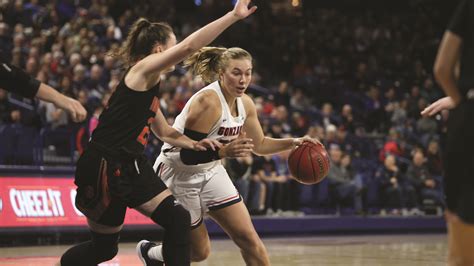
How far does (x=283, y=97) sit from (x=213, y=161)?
1132cm

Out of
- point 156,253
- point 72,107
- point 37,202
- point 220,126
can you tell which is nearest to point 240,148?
point 220,126

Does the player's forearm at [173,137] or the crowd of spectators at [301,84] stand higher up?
the player's forearm at [173,137]

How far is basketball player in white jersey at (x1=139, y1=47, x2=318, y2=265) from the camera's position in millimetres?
5879

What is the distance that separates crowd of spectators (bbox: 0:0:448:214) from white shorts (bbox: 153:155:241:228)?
5405 millimetres

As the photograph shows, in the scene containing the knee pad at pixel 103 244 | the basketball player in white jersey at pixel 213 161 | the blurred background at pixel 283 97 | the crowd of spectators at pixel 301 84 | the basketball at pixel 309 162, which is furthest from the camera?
the crowd of spectators at pixel 301 84

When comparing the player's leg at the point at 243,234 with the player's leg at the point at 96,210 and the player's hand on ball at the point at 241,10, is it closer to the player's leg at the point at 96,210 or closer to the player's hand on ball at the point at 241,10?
the player's leg at the point at 96,210

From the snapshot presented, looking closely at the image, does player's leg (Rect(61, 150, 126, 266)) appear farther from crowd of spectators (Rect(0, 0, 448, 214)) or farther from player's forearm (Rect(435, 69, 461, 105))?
crowd of spectators (Rect(0, 0, 448, 214))

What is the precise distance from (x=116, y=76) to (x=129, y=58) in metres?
7.77

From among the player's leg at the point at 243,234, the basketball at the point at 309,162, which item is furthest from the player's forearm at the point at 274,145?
the player's leg at the point at 243,234

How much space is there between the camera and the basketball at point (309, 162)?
6.32 meters

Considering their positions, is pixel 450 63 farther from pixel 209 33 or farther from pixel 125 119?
pixel 125 119

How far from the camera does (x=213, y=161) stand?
604 cm

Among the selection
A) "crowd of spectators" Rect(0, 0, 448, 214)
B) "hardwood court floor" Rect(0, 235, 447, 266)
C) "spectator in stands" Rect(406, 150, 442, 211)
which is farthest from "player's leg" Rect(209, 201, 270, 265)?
"spectator in stands" Rect(406, 150, 442, 211)

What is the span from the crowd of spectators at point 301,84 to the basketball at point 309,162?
5.57 meters
